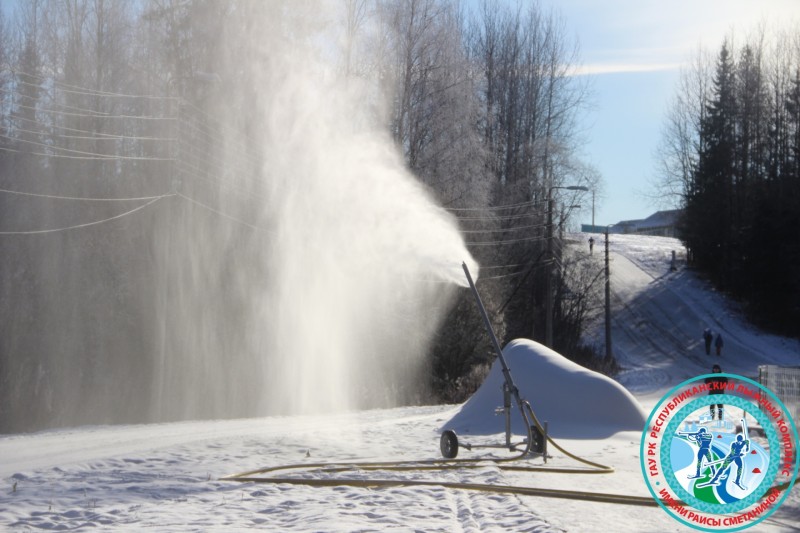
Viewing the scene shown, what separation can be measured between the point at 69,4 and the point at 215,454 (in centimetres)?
2978

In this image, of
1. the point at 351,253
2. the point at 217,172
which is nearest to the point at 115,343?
the point at 217,172

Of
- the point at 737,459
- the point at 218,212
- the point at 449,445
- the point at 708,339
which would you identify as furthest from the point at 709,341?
the point at 737,459

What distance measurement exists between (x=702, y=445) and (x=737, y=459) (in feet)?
1.33

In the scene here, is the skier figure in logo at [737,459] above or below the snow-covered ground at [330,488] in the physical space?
above

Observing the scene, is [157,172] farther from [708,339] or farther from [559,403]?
[708,339]

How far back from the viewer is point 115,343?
95.7 ft

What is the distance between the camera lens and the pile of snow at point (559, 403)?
1514 cm

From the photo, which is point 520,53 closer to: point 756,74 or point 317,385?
point 756,74

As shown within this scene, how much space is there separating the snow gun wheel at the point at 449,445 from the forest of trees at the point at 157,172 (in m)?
17.3

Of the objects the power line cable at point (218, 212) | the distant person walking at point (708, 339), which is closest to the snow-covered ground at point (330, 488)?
the power line cable at point (218, 212)

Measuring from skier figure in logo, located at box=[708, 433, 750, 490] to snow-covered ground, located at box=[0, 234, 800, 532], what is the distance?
21.2 inches

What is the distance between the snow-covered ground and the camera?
805 centimetres

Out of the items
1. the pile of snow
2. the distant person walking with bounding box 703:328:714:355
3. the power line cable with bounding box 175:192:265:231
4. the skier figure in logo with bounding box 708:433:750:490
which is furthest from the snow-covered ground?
the distant person walking with bounding box 703:328:714:355

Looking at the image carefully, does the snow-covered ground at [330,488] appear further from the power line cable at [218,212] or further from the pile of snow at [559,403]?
the power line cable at [218,212]
